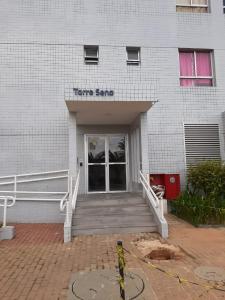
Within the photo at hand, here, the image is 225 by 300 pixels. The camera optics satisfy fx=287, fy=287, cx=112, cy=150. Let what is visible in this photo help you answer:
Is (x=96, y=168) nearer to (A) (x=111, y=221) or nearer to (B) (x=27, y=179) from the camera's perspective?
(B) (x=27, y=179)

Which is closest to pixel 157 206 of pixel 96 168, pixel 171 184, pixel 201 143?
pixel 171 184

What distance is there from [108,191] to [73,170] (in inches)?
110

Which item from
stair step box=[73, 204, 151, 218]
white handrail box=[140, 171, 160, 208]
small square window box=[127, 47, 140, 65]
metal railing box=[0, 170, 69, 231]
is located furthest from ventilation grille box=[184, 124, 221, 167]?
metal railing box=[0, 170, 69, 231]

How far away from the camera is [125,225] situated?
8234 mm

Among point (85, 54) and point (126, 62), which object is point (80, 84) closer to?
point (85, 54)

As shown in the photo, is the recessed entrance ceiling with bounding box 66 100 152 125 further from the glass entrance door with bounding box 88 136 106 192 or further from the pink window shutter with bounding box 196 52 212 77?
the pink window shutter with bounding box 196 52 212 77

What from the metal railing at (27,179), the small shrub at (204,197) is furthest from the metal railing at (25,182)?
the small shrub at (204,197)

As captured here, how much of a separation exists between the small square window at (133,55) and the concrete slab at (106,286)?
9.39 m

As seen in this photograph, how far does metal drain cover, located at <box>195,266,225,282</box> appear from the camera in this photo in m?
4.89

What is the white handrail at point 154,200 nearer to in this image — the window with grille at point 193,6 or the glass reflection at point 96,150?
the glass reflection at point 96,150

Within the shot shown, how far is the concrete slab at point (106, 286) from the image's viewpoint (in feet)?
13.9

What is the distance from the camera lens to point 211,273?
513cm

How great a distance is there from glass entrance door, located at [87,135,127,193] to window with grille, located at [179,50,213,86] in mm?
3992

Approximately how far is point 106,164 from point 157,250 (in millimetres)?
5969
